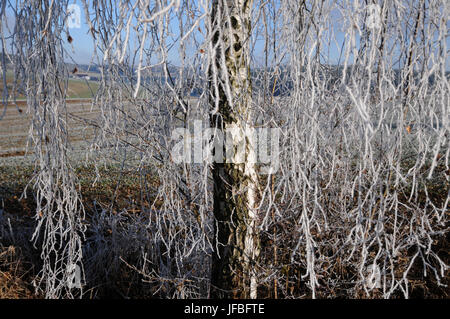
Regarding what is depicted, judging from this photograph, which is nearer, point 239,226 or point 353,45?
point 353,45

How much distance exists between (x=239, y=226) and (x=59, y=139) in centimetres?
131

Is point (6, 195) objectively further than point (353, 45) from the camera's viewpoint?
Yes

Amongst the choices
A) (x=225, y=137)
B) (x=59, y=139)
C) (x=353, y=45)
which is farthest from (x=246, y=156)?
(x=59, y=139)

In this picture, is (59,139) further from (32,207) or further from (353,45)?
(32,207)

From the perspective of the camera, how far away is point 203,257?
124 inches

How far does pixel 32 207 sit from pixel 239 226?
5333mm

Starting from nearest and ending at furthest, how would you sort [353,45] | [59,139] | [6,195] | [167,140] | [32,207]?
[353,45] → [59,139] → [167,140] → [32,207] → [6,195]

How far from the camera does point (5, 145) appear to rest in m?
15.0
